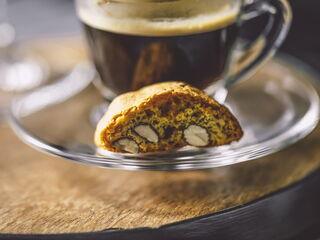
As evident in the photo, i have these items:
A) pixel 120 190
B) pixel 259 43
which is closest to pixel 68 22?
pixel 259 43

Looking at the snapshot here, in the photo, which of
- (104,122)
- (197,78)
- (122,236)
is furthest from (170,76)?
(122,236)

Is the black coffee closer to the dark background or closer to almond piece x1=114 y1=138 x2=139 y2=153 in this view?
almond piece x1=114 y1=138 x2=139 y2=153

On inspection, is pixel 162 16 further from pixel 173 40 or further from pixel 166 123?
pixel 166 123

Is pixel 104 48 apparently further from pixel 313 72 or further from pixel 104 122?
pixel 313 72

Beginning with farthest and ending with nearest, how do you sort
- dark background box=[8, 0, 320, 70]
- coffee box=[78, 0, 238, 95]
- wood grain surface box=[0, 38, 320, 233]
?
dark background box=[8, 0, 320, 70] < coffee box=[78, 0, 238, 95] < wood grain surface box=[0, 38, 320, 233]

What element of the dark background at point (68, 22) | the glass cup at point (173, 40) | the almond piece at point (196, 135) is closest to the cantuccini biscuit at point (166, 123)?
the almond piece at point (196, 135)

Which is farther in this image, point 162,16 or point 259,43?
point 259,43

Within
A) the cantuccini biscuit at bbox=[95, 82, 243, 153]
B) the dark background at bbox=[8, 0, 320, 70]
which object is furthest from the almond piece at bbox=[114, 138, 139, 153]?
the dark background at bbox=[8, 0, 320, 70]
